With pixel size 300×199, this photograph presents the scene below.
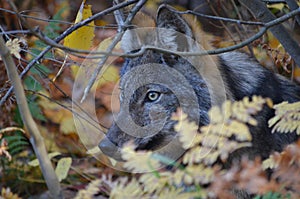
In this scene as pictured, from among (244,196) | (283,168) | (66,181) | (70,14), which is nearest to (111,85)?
(66,181)

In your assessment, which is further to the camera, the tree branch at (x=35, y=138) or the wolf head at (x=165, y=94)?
the wolf head at (x=165, y=94)

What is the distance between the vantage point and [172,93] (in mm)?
4191

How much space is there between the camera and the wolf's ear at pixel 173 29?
3881mm

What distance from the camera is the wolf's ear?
3.88 meters

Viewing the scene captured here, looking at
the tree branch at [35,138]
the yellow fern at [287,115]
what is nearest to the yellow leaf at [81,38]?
the tree branch at [35,138]

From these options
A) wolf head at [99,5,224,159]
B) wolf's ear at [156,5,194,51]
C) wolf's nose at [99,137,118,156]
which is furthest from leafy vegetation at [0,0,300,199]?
wolf's ear at [156,5,194,51]

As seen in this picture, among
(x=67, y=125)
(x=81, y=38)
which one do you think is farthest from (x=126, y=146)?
(x=67, y=125)

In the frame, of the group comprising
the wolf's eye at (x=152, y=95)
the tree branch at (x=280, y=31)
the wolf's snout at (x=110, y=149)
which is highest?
the tree branch at (x=280, y=31)

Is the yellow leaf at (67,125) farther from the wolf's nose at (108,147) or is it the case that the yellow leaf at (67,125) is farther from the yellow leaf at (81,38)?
the yellow leaf at (81,38)

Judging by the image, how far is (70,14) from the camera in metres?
7.96

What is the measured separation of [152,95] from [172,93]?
146mm

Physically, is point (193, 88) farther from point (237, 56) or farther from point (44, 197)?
point (44, 197)

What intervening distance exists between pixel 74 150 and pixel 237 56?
2.40 metres

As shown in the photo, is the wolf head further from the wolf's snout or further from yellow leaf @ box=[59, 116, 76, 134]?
yellow leaf @ box=[59, 116, 76, 134]
